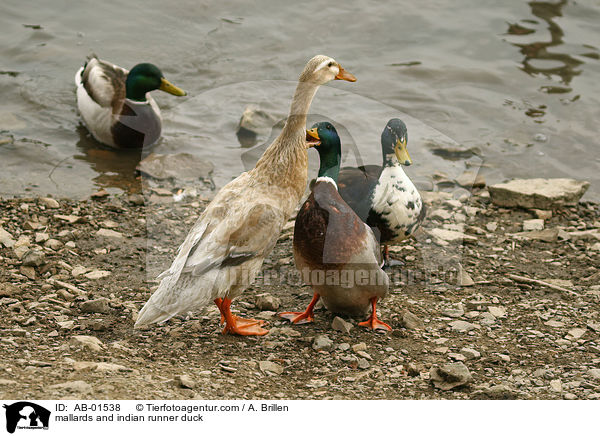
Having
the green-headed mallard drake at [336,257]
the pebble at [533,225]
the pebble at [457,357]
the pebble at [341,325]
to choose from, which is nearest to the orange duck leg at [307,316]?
the green-headed mallard drake at [336,257]

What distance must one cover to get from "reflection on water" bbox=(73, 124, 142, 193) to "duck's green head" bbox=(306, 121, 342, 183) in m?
2.85

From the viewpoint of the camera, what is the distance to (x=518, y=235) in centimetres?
625

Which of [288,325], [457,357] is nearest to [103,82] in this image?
[288,325]

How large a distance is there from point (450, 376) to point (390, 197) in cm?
174

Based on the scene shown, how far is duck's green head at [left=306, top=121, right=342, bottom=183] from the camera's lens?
15.6 ft

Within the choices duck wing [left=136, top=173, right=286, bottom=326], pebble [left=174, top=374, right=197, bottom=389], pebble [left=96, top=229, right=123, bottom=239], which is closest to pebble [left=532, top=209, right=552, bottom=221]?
duck wing [left=136, top=173, right=286, bottom=326]

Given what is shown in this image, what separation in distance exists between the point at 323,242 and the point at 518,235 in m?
2.61

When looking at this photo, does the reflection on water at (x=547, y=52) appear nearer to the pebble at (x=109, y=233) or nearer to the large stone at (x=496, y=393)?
the pebble at (x=109, y=233)

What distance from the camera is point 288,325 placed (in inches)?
183

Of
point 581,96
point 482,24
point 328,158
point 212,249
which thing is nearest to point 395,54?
point 482,24

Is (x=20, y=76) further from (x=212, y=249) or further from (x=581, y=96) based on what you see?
(x=581, y=96)

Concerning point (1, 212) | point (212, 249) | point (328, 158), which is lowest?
point (1, 212)
